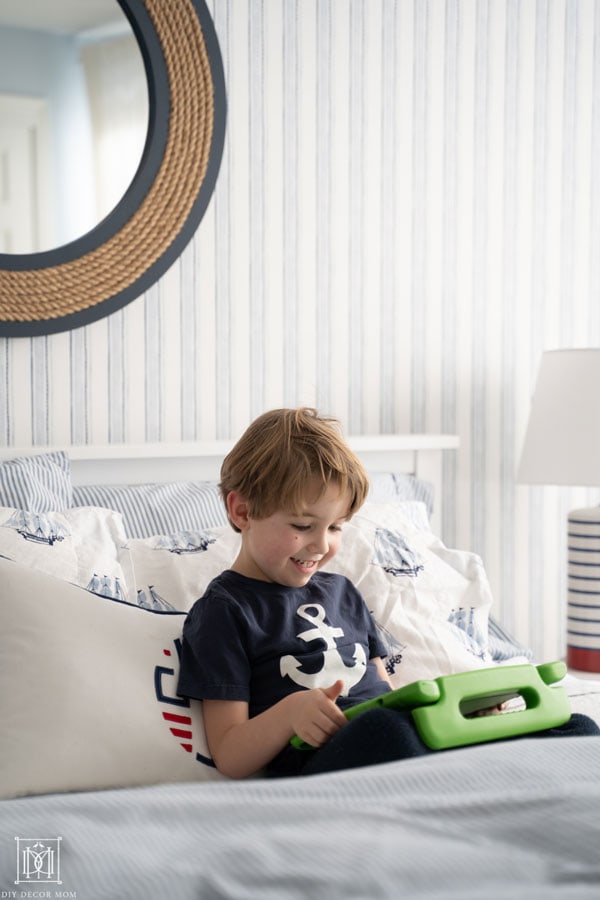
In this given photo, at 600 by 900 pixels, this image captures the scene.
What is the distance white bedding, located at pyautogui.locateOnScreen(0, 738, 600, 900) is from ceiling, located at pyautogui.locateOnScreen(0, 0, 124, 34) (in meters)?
1.51

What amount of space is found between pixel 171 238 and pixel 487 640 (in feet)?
3.27

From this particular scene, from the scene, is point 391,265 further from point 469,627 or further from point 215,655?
point 215,655

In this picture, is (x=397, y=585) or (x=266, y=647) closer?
(x=266, y=647)

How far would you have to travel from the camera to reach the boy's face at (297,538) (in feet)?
4.75

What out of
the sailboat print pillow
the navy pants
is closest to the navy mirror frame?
the sailboat print pillow

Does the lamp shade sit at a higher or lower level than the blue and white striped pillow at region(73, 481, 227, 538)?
higher

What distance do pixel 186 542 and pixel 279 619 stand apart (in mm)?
376

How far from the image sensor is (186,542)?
180 centimetres

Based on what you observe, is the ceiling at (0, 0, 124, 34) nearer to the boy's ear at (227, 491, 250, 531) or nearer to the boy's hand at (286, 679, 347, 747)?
the boy's ear at (227, 491, 250, 531)

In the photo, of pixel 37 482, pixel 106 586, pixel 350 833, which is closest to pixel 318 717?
pixel 350 833

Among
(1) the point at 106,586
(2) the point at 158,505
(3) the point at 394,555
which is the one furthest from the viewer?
(2) the point at 158,505

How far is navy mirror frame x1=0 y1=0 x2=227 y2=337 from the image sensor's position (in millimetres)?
2088

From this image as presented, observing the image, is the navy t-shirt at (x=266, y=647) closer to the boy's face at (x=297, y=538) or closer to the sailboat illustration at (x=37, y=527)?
the boy's face at (x=297, y=538)

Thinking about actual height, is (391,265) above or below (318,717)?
above
